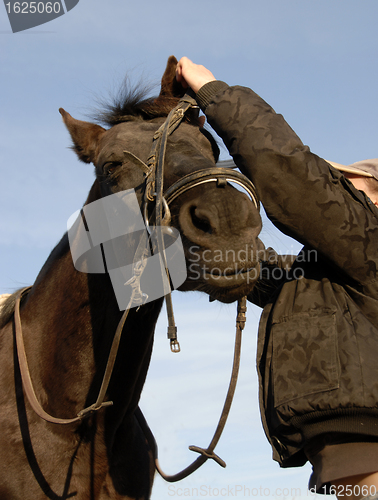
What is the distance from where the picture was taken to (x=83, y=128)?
314cm

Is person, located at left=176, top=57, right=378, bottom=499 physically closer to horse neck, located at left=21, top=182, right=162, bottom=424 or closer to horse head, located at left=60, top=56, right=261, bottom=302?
horse head, located at left=60, top=56, right=261, bottom=302

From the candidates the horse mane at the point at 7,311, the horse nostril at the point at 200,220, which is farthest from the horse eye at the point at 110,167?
the horse mane at the point at 7,311

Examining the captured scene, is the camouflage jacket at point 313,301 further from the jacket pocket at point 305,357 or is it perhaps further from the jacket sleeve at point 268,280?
the jacket sleeve at point 268,280

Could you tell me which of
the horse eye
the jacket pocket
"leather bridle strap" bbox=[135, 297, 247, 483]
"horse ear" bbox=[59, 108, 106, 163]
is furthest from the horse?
the jacket pocket

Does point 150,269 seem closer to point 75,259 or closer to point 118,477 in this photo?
point 75,259

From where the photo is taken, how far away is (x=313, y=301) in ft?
6.29

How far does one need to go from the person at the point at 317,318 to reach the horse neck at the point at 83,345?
0.92 meters

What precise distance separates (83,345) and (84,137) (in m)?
1.42

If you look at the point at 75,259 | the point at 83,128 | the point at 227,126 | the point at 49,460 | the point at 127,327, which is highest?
the point at 83,128

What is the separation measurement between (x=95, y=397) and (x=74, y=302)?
1.88 ft

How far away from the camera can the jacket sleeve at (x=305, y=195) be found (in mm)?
1785

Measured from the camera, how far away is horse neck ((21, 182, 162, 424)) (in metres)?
2.62

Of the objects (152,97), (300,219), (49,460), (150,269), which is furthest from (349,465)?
(152,97)

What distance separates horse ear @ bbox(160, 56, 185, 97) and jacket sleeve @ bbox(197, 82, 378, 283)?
1.34m
